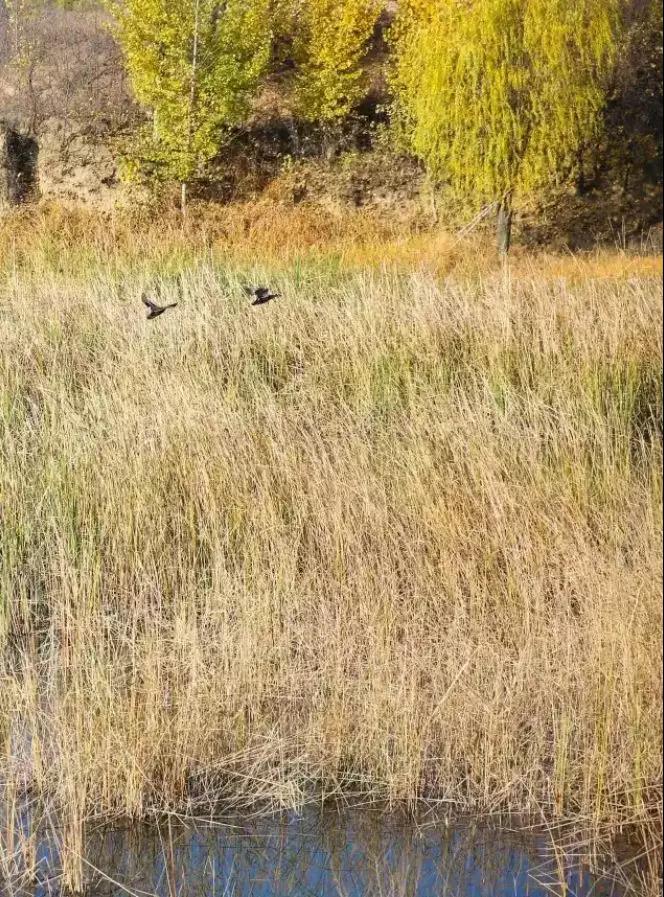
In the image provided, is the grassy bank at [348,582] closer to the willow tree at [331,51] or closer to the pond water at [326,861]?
the pond water at [326,861]

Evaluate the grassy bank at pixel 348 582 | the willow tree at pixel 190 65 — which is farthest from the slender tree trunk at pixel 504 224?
the grassy bank at pixel 348 582

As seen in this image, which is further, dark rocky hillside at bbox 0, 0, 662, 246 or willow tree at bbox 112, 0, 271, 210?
dark rocky hillside at bbox 0, 0, 662, 246

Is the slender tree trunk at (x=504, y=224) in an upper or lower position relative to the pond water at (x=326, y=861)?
upper

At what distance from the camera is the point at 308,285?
30.0 ft

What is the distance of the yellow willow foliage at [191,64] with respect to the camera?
757 inches

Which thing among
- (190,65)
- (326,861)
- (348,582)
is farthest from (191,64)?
(326,861)

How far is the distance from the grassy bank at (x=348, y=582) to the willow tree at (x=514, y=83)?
11518 millimetres

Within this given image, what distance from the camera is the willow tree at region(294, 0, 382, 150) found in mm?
21484

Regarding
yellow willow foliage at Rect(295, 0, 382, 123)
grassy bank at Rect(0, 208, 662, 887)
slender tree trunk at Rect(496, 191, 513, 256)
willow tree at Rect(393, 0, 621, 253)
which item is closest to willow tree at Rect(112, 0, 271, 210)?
yellow willow foliage at Rect(295, 0, 382, 123)

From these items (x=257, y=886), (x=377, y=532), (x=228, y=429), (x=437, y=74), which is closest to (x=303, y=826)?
(x=257, y=886)

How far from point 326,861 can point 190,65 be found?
734 inches

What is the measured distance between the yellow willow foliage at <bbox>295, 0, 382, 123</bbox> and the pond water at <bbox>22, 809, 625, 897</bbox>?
19.9 metres

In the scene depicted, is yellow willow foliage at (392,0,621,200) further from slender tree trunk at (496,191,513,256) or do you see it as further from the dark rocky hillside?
the dark rocky hillside

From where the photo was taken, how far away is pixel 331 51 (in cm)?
2162
